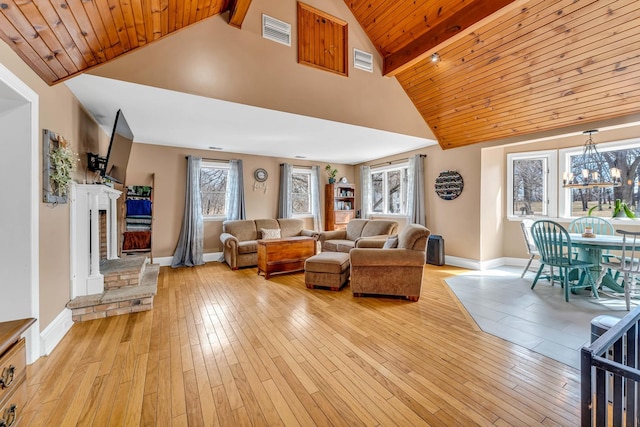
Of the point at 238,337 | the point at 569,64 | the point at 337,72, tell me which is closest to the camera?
the point at 238,337

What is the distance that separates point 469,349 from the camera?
7.11 ft

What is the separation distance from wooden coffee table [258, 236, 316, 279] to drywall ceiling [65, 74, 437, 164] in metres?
1.86

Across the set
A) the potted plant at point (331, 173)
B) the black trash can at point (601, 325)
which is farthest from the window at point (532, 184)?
the black trash can at point (601, 325)

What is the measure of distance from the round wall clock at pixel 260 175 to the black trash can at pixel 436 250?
3.93 m

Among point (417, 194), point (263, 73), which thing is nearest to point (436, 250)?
point (417, 194)

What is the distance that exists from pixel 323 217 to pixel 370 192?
1.45m

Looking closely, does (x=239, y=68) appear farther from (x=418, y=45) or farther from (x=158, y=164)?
(x=158, y=164)

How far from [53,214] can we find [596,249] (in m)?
6.04

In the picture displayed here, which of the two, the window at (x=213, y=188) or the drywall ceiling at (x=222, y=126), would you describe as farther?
the window at (x=213, y=188)

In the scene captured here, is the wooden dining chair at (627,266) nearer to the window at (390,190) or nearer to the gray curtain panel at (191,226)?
the window at (390,190)

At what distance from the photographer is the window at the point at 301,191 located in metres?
6.86

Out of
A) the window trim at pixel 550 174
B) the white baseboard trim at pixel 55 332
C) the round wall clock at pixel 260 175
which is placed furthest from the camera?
the round wall clock at pixel 260 175

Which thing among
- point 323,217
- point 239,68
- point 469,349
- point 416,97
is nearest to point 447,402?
point 469,349

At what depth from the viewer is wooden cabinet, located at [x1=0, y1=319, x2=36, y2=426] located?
0.96m
